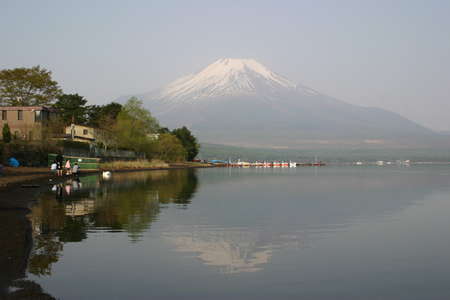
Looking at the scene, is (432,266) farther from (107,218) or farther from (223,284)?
(107,218)

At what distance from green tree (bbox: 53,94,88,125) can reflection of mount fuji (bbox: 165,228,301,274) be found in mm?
101725

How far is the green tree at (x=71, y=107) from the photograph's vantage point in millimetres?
116000

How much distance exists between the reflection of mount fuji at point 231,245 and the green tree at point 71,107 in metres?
102

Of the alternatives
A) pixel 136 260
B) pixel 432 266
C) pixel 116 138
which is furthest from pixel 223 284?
pixel 116 138

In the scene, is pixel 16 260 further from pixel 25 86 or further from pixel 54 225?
pixel 25 86

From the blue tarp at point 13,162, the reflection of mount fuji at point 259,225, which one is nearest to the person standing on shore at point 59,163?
the blue tarp at point 13,162

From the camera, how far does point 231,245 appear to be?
1546 centimetres

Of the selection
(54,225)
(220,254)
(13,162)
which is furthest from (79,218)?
(13,162)

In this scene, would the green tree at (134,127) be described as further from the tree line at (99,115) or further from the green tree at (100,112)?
the green tree at (100,112)

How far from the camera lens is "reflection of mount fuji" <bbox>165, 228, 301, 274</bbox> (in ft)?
42.3

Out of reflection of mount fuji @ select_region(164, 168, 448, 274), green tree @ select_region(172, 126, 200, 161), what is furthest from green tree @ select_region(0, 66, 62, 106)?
reflection of mount fuji @ select_region(164, 168, 448, 274)

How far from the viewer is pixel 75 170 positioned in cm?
5862

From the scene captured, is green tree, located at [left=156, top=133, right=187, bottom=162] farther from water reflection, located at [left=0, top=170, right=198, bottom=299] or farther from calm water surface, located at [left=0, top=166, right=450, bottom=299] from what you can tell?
calm water surface, located at [left=0, top=166, right=450, bottom=299]

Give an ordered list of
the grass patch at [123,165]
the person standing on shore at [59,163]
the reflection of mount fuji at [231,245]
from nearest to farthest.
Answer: the reflection of mount fuji at [231,245] → the person standing on shore at [59,163] → the grass patch at [123,165]
